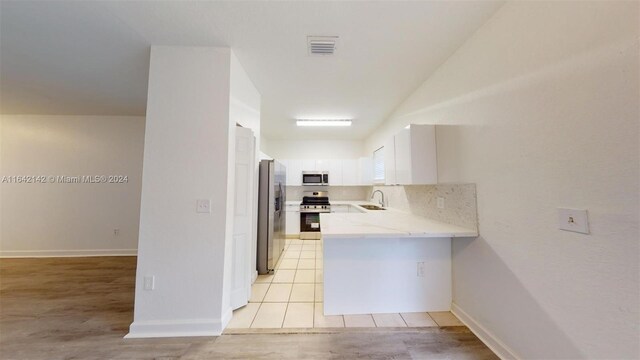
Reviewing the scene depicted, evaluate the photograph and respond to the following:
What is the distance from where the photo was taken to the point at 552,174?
1307 millimetres

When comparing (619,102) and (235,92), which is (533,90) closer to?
(619,102)

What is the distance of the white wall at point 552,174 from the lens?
1020mm

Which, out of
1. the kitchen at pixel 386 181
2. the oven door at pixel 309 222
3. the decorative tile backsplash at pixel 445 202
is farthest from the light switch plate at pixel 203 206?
the oven door at pixel 309 222

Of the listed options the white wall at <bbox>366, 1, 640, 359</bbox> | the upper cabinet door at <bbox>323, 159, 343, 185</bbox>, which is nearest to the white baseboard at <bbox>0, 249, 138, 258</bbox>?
the upper cabinet door at <bbox>323, 159, 343, 185</bbox>

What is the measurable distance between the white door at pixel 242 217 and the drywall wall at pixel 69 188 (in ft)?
10.6

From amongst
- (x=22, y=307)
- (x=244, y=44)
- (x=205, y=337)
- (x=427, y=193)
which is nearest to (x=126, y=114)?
(x=22, y=307)

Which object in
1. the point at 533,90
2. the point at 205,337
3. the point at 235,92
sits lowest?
the point at 205,337

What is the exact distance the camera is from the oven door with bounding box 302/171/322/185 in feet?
18.1

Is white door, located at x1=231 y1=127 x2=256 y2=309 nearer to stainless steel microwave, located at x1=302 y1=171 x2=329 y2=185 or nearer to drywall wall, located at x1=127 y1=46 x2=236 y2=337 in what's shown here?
drywall wall, located at x1=127 y1=46 x2=236 y2=337

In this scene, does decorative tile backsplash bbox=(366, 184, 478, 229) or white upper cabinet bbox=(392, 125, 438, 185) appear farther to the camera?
white upper cabinet bbox=(392, 125, 438, 185)

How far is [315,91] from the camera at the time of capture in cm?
307

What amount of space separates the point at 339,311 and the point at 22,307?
341 centimetres

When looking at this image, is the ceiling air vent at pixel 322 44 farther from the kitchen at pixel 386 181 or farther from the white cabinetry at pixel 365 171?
the white cabinetry at pixel 365 171

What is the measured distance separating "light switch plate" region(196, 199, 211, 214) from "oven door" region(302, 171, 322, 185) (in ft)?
11.7
